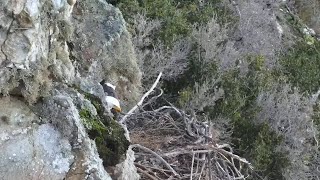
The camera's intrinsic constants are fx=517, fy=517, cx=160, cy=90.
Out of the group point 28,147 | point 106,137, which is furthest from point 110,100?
point 28,147

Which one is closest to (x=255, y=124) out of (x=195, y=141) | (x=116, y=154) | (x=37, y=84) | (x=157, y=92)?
(x=157, y=92)

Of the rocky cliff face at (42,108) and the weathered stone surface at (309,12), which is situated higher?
the rocky cliff face at (42,108)

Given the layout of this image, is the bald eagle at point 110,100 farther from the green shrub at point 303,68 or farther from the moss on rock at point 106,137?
the green shrub at point 303,68

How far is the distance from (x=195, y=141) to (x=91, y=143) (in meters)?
1.35

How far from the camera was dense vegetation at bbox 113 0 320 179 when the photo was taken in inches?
195

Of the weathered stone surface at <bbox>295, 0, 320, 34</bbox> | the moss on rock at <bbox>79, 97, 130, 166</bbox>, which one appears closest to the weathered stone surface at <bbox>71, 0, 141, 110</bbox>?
the moss on rock at <bbox>79, 97, 130, 166</bbox>

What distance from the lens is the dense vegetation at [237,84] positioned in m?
4.95

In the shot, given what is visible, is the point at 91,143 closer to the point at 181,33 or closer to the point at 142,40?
the point at 142,40

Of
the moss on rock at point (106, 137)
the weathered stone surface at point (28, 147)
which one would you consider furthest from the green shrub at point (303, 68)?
the weathered stone surface at point (28, 147)

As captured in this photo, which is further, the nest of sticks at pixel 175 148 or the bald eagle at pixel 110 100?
the nest of sticks at pixel 175 148

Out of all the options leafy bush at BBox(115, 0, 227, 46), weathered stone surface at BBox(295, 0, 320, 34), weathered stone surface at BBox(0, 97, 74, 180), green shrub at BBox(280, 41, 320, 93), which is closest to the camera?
weathered stone surface at BBox(0, 97, 74, 180)

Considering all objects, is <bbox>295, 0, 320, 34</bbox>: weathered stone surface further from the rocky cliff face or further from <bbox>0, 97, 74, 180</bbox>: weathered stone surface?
<bbox>0, 97, 74, 180</bbox>: weathered stone surface

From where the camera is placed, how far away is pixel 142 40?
5434 millimetres

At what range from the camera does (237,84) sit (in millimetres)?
5449
